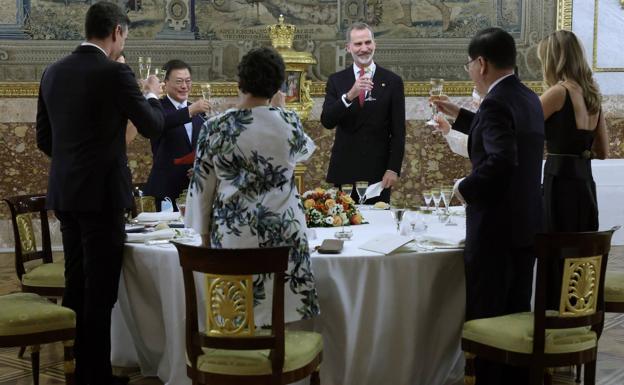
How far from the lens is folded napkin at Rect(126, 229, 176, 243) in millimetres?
3910

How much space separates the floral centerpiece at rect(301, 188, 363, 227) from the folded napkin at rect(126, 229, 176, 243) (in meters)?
0.74

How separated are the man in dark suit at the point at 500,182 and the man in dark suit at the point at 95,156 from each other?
1.53m

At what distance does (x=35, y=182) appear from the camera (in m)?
8.22

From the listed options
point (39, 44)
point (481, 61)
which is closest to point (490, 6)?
point (39, 44)

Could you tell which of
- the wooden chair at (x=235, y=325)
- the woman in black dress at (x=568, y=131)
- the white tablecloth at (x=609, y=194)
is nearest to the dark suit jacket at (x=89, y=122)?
the wooden chair at (x=235, y=325)

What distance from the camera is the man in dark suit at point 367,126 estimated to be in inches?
220

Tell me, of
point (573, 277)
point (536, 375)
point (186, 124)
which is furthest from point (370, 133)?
point (536, 375)

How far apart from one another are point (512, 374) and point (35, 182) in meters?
6.02

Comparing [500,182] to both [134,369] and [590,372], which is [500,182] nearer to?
[590,372]

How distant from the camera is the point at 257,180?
10.1ft

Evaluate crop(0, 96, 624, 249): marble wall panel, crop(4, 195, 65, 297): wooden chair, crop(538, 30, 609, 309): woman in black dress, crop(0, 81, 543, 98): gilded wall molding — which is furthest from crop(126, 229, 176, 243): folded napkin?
crop(0, 81, 543, 98): gilded wall molding

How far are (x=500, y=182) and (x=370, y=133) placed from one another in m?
2.33

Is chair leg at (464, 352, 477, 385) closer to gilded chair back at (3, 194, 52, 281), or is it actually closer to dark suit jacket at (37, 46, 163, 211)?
dark suit jacket at (37, 46, 163, 211)

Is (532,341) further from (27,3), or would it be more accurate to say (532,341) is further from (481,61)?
(27,3)
